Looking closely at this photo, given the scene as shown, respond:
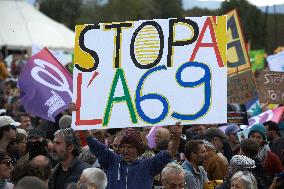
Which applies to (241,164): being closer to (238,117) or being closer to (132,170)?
(132,170)

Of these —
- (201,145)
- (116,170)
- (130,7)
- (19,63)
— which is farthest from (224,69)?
(130,7)

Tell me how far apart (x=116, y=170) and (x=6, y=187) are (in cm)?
98

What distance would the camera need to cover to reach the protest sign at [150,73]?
853cm

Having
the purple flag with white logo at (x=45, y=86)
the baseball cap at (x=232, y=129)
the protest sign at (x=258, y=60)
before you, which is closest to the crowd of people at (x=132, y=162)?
the purple flag with white logo at (x=45, y=86)

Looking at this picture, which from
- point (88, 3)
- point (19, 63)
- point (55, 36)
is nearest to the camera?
point (19, 63)

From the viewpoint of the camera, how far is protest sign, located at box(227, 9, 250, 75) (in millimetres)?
14359

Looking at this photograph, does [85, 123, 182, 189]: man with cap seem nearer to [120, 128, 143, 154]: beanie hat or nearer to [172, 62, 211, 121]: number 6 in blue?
[120, 128, 143, 154]: beanie hat

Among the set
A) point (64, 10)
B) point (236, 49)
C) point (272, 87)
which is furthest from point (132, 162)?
point (64, 10)

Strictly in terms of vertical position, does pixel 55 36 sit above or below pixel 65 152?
above

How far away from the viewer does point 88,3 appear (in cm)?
7300

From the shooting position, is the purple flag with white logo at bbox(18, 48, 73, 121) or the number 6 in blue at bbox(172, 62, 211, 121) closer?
the number 6 in blue at bbox(172, 62, 211, 121)

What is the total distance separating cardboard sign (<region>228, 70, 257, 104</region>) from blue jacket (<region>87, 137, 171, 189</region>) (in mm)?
5914

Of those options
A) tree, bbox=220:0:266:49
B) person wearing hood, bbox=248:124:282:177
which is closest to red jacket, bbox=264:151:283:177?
person wearing hood, bbox=248:124:282:177

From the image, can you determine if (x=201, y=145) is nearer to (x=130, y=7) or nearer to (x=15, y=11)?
(x=15, y=11)
